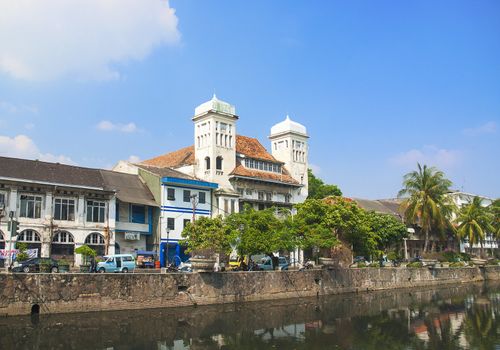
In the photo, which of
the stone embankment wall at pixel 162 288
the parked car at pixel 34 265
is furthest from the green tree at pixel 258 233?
the parked car at pixel 34 265

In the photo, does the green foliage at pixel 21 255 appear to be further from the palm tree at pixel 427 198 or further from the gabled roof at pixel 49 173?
the palm tree at pixel 427 198

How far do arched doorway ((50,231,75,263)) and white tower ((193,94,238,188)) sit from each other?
17.9 meters

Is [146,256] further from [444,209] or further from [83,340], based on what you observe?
[444,209]

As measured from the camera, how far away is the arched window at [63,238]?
142ft

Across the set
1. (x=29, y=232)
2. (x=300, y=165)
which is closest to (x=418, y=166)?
(x=300, y=165)

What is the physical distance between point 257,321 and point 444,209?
45.4m

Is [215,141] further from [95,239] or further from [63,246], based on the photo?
[63,246]

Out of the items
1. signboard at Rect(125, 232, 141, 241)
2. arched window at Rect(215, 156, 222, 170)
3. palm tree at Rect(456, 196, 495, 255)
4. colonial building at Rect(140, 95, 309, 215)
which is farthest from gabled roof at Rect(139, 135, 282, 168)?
palm tree at Rect(456, 196, 495, 255)

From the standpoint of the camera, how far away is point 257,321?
3020cm

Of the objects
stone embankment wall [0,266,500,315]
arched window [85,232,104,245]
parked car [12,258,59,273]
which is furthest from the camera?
arched window [85,232,104,245]

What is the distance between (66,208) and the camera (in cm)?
4416

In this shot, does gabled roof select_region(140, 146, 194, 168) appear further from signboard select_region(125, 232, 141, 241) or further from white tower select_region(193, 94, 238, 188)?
signboard select_region(125, 232, 141, 241)

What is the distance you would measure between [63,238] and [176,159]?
2304 cm

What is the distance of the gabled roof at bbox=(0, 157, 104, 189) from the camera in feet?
138
